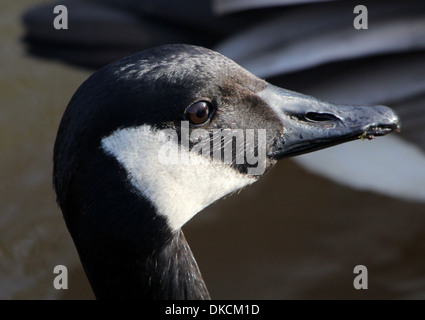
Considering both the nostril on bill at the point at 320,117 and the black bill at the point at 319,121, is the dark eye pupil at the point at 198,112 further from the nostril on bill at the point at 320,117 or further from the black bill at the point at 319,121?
the nostril on bill at the point at 320,117

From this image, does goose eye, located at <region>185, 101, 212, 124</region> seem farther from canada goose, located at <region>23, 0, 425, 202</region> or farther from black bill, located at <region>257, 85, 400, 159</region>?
canada goose, located at <region>23, 0, 425, 202</region>

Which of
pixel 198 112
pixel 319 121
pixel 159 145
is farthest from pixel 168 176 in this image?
pixel 319 121

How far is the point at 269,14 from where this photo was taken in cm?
294

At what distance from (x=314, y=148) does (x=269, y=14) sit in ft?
3.08

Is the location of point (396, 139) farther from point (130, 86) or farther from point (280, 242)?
point (130, 86)

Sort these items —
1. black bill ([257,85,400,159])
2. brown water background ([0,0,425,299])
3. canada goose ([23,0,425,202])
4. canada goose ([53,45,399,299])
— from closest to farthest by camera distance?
canada goose ([53,45,399,299]) → black bill ([257,85,400,159]) → canada goose ([23,0,425,202]) → brown water background ([0,0,425,299])

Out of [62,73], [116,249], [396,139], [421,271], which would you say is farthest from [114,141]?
[62,73]

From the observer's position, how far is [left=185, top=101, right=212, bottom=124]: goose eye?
6.59 ft

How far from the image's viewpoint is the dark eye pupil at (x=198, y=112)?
2.01m

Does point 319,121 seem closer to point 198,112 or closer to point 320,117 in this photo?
point 320,117

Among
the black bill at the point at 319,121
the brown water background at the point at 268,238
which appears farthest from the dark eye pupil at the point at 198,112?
the brown water background at the point at 268,238

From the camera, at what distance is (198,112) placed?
2.02m

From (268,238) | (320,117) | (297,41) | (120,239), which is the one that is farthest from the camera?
(268,238)

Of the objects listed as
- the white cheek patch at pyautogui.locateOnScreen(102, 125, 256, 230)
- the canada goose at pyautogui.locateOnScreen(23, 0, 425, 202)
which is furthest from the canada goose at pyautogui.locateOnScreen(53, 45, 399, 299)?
the canada goose at pyautogui.locateOnScreen(23, 0, 425, 202)
